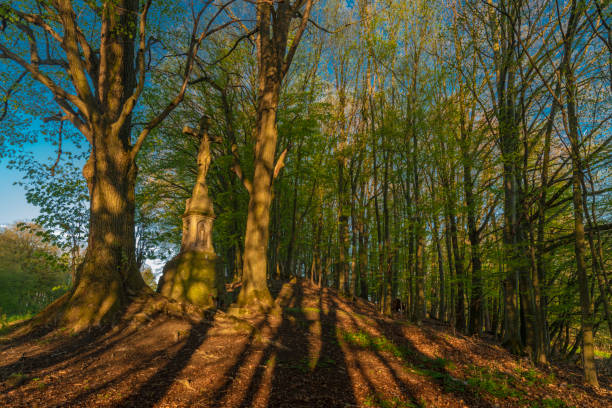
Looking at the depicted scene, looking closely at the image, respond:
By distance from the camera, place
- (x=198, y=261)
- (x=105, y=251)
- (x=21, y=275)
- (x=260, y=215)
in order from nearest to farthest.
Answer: (x=105, y=251)
(x=260, y=215)
(x=198, y=261)
(x=21, y=275)

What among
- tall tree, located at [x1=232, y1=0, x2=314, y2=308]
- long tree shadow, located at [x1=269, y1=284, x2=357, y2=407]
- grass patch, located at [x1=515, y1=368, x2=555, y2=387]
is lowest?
grass patch, located at [x1=515, y1=368, x2=555, y2=387]

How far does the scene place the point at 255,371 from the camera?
3826 millimetres

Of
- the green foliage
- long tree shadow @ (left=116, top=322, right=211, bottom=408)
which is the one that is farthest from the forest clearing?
the green foliage

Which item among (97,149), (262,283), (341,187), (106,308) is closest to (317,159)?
(341,187)

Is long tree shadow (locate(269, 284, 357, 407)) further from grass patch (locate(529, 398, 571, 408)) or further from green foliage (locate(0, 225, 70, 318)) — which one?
green foliage (locate(0, 225, 70, 318))

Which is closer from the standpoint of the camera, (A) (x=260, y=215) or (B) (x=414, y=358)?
(B) (x=414, y=358)

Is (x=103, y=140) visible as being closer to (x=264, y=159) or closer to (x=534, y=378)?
(x=264, y=159)

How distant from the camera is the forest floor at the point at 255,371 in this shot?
3.13m

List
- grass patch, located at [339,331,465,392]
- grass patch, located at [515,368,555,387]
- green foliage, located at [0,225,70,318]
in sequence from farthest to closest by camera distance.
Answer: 1. green foliage, located at [0,225,70,318]
2. grass patch, located at [515,368,555,387]
3. grass patch, located at [339,331,465,392]

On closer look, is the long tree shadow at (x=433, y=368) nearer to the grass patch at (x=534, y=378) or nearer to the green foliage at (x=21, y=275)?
the grass patch at (x=534, y=378)

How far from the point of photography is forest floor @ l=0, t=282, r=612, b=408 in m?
3.13

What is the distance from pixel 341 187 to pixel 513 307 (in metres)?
7.91

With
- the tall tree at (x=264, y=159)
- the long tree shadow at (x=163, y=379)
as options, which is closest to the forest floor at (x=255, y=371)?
the long tree shadow at (x=163, y=379)

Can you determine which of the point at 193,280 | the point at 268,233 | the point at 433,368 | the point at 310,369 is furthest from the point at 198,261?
the point at 433,368
